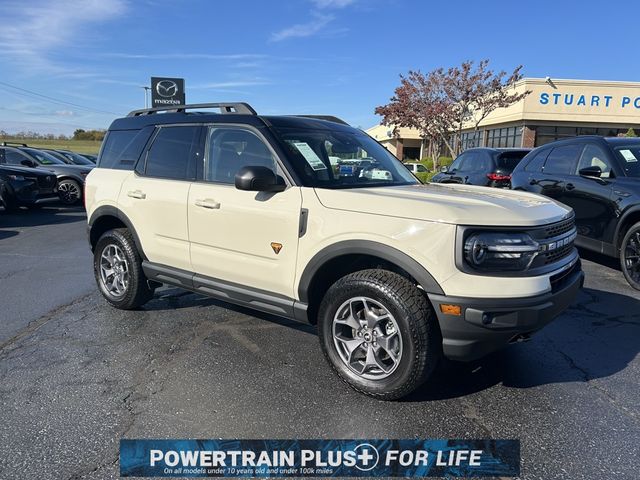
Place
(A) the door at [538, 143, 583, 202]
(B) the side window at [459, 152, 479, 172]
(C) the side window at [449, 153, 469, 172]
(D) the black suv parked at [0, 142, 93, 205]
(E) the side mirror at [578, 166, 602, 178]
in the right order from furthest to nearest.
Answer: (D) the black suv parked at [0, 142, 93, 205] → (C) the side window at [449, 153, 469, 172] → (B) the side window at [459, 152, 479, 172] → (A) the door at [538, 143, 583, 202] → (E) the side mirror at [578, 166, 602, 178]

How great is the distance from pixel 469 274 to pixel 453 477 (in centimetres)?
109

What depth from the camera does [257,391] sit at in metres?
3.31

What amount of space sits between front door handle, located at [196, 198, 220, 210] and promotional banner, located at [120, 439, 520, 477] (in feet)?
5.94

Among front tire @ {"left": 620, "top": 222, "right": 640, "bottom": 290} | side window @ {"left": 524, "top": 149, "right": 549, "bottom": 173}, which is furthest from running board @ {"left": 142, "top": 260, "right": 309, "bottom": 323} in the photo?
side window @ {"left": 524, "top": 149, "right": 549, "bottom": 173}

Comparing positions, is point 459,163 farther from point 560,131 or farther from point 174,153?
point 560,131

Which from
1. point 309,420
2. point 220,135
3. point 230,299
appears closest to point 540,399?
point 309,420

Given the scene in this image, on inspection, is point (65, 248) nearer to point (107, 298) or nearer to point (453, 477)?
point (107, 298)

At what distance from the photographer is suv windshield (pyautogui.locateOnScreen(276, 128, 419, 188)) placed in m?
3.64

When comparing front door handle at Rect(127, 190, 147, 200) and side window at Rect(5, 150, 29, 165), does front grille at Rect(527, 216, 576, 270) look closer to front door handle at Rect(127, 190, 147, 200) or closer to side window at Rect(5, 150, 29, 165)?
front door handle at Rect(127, 190, 147, 200)

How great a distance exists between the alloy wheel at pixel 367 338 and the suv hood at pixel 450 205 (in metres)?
0.62

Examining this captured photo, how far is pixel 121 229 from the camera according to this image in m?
4.90

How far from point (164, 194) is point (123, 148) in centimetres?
105

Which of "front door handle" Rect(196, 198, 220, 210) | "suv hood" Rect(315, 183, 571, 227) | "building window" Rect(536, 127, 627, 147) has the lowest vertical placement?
"front door handle" Rect(196, 198, 220, 210)

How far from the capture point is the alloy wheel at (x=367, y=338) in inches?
123
